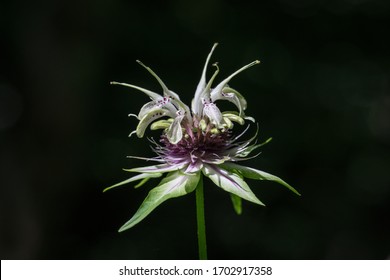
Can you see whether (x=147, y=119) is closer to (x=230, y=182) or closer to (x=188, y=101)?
(x=230, y=182)

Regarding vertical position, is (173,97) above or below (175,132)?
above

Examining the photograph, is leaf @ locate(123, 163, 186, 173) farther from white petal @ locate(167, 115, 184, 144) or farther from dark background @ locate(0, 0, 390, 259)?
dark background @ locate(0, 0, 390, 259)

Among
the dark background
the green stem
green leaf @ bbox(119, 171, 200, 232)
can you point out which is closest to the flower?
green leaf @ bbox(119, 171, 200, 232)

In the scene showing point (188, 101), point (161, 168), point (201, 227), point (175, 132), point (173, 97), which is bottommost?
point (201, 227)

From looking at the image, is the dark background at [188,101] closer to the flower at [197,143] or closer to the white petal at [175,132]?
the flower at [197,143]

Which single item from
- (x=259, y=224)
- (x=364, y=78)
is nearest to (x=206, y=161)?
(x=259, y=224)

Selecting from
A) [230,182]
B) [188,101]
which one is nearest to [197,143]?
[230,182]
